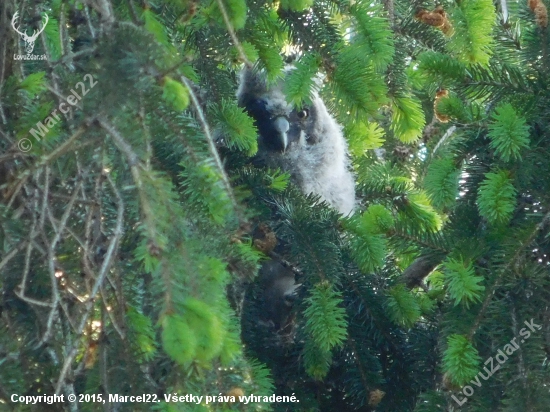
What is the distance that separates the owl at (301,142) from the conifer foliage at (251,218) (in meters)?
0.70

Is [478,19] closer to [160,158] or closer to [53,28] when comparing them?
[160,158]

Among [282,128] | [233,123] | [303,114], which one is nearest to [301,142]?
[303,114]

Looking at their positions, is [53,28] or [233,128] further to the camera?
[233,128]

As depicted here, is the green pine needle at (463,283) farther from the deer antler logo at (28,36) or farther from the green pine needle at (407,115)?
the deer antler logo at (28,36)

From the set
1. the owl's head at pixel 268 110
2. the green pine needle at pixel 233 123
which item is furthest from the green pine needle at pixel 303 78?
the owl's head at pixel 268 110

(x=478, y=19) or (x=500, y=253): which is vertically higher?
(x=478, y=19)

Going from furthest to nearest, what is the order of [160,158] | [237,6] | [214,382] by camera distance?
1. [160,158]
2. [237,6]
3. [214,382]

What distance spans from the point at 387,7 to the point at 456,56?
8.3 inches

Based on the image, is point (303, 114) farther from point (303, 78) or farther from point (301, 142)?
point (303, 78)

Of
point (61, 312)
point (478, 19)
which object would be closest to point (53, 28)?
point (61, 312)

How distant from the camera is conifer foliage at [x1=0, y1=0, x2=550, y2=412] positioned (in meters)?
1.07

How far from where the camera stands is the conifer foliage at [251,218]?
3.52 feet

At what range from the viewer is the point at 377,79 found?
1597 mm

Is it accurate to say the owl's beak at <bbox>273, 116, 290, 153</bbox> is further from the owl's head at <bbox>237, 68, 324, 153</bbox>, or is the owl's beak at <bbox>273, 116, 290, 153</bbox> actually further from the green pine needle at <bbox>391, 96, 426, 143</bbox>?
the green pine needle at <bbox>391, 96, 426, 143</bbox>
